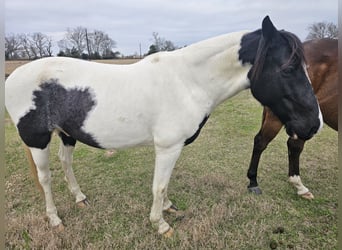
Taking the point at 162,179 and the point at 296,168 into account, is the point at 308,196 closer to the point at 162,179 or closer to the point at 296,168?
the point at 296,168

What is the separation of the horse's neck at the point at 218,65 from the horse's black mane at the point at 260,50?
60 mm

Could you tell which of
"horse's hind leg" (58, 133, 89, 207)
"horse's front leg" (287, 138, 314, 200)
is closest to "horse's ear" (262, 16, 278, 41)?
"horse's front leg" (287, 138, 314, 200)

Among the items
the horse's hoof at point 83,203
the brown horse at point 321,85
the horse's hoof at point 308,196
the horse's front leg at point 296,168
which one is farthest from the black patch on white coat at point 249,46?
the horse's hoof at point 83,203

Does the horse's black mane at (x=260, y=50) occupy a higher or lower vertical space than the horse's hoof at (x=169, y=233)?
higher

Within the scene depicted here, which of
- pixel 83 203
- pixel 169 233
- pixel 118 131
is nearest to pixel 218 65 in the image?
pixel 118 131

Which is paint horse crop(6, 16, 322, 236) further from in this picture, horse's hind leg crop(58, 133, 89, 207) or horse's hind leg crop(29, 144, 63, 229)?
horse's hind leg crop(58, 133, 89, 207)

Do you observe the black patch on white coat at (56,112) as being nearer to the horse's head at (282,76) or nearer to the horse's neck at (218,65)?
the horse's neck at (218,65)

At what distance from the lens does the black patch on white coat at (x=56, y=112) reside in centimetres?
197

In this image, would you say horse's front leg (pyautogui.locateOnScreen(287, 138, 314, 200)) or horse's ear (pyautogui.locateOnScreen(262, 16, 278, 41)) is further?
horse's front leg (pyautogui.locateOnScreen(287, 138, 314, 200))

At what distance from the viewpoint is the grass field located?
218 centimetres

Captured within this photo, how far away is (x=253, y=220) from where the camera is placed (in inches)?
95.2

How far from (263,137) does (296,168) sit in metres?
0.60

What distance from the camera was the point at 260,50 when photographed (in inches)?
70.3

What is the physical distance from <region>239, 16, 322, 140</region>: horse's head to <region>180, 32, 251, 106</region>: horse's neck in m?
0.06
